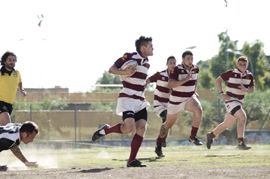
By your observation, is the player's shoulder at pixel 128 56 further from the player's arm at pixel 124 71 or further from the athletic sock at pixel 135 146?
the athletic sock at pixel 135 146

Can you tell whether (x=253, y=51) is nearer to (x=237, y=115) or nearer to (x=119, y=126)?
(x=237, y=115)

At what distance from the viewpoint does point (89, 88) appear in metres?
54.8

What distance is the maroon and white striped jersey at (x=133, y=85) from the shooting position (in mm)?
6602

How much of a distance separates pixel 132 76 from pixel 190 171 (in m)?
1.86

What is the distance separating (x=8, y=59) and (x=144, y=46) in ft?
8.48

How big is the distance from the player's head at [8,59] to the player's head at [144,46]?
2.38m

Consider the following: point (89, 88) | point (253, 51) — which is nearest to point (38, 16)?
point (89, 88)

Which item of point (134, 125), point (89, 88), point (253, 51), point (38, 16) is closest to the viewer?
point (134, 125)

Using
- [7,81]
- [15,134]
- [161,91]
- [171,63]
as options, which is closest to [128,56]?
[15,134]

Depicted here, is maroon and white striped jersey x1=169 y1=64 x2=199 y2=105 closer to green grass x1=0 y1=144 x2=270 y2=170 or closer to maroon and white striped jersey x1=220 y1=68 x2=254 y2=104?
green grass x1=0 y1=144 x2=270 y2=170

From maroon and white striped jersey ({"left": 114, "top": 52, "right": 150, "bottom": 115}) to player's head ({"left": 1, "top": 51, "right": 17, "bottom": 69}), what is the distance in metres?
2.16

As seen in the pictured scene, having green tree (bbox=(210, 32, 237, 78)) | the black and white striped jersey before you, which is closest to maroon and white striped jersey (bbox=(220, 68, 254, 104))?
the black and white striped jersey

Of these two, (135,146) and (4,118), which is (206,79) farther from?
(135,146)

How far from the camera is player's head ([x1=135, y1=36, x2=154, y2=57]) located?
6.76m
